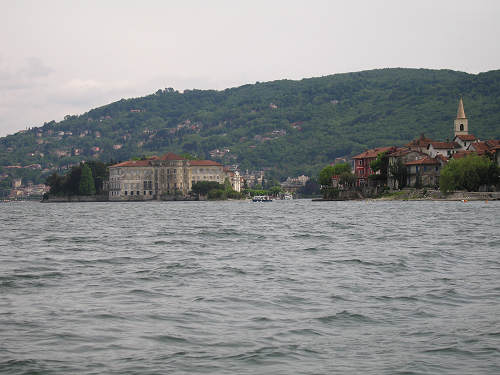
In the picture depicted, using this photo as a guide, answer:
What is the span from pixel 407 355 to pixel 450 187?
309 feet

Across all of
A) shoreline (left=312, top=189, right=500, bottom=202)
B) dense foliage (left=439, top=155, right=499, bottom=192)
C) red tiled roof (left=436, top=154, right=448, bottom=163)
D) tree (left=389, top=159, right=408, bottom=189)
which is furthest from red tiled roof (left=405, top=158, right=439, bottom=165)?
dense foliage (left=439, top=155, right=499, bottom=192)

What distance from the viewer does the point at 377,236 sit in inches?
1407

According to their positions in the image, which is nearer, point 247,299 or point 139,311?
point 139,311

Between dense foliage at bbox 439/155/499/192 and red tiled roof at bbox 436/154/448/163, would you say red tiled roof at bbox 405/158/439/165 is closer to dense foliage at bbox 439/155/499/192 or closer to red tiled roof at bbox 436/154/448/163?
red tiled roof at bbox 436/154/448/163

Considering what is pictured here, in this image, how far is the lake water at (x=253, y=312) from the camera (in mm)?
11062

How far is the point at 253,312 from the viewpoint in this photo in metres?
14.8

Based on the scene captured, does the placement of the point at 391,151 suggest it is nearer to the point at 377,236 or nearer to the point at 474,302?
the point at 377,236

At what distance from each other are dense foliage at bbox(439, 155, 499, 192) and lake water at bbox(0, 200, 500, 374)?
2975 inches

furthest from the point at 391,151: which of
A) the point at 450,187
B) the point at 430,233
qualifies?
the point at 430,233

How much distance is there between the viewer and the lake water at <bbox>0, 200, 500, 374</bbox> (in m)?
11.1

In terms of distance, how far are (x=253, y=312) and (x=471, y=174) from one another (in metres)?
90.8

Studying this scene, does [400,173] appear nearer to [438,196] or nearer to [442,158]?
[442,158]

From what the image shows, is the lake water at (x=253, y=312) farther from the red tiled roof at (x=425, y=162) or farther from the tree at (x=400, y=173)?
the tree at (x=400, y=173)

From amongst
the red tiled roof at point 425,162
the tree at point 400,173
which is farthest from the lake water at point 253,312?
the tree at point 400,173
